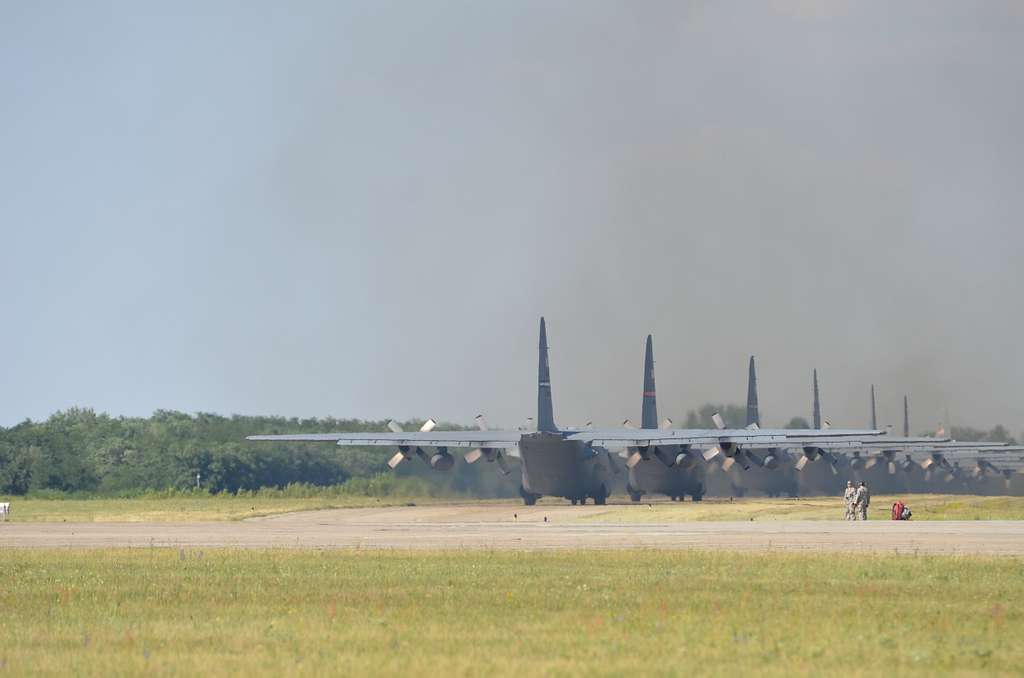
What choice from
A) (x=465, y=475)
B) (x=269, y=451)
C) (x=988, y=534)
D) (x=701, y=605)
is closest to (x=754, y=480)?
(x=465, y=475)

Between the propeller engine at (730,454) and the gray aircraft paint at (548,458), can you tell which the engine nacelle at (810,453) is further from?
the gray aircraft paint at (548,458)

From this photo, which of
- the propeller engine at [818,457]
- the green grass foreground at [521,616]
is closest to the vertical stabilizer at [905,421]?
the propeller engine at [818,457]

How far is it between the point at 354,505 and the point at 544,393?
1246 centimetres

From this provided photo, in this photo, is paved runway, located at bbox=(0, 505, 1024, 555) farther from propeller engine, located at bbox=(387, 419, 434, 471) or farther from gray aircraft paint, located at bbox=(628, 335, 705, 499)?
gray aircraft paint, located at bbox=(628, 335, 705, 499)

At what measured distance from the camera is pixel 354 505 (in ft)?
268

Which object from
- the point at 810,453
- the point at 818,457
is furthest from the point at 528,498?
the point at 818,457

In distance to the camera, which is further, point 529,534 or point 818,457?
point 818,457

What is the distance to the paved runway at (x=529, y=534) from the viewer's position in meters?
41.3

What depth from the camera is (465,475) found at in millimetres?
89812

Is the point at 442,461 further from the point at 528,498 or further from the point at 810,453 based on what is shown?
the point at 810,453

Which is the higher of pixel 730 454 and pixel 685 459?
pixel 730 454

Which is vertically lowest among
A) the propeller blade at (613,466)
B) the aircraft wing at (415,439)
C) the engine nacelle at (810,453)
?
the propeller blade at (613,466)

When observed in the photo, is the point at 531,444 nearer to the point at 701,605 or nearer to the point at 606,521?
the point at 606,521

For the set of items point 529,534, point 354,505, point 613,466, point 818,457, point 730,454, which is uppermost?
point 818,457
